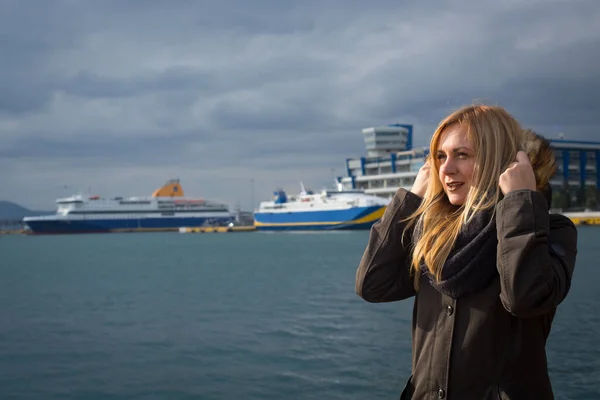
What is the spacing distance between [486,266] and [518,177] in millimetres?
205

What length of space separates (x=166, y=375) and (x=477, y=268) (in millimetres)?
6168

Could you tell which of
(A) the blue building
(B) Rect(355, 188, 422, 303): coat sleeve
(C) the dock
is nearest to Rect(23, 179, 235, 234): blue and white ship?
(A) the blue building

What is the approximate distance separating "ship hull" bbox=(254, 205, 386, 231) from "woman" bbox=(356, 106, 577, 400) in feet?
167

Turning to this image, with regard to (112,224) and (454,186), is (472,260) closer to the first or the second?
(454,186)

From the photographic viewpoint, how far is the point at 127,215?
77812 millimetres

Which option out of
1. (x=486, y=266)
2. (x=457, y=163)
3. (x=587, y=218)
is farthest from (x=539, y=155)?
(x=587, y=218)

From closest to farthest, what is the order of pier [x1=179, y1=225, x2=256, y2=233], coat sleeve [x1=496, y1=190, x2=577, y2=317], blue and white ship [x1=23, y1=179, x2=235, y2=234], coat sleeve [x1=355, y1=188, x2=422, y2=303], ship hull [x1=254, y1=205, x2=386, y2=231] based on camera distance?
coat sleeve [x1=496, y1=190, x2=577, y2=317] → coat sleeve [x1=355, y1=188, x2=422, y2=303] → ship hull [x1=254, y1=205, x2=386, y2=231] → blue and white ship [x1=23, y1=179, x2=235, y2=234] → pier [x1=179, y1=225, x2=256, y2=233]

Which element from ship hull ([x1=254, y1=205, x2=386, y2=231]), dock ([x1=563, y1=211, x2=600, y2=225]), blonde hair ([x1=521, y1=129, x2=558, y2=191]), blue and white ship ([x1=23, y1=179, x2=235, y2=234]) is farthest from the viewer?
blue and white ship ([x1=23, y1=179, x2=235, y2=234])

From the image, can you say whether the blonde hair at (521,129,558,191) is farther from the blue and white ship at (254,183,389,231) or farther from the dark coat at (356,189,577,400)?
the blue and white ship at (254,183,389,231)

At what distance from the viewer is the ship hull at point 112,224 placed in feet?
251

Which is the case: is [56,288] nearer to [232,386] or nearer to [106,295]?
[106,295]

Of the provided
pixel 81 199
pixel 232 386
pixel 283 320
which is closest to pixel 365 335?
pixel 283 320

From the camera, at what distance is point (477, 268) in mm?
1526

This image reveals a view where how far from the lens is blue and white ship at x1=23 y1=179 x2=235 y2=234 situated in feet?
250
